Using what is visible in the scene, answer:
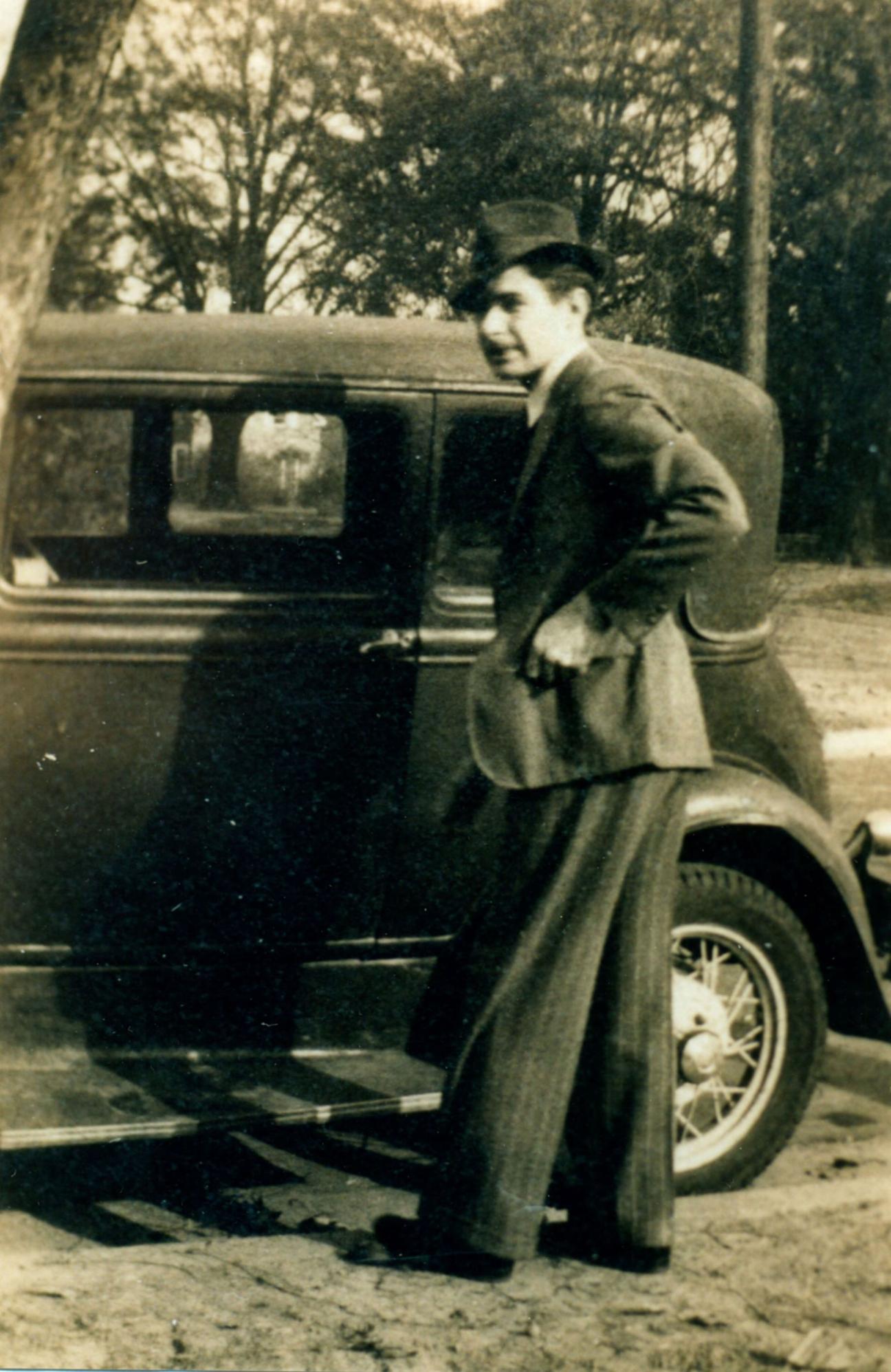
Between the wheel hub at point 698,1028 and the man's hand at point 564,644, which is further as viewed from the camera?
the wheel hub at point 698,1028

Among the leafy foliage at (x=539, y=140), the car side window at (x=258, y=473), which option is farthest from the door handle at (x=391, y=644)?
the leafy foliage at (x=539, y=140)

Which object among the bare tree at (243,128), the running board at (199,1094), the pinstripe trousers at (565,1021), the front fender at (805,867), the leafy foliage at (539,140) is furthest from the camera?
the bare tree at (243,128)

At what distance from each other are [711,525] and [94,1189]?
2221mm

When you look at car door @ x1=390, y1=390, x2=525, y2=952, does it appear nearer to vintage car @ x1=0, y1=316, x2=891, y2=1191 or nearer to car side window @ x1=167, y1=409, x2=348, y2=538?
vintage car @ x1=0, y1=316, x2=891, y2=1191

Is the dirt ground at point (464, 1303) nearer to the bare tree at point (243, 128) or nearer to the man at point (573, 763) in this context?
the man at point (573, 763)

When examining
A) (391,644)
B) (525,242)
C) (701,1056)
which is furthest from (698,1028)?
(525,242)

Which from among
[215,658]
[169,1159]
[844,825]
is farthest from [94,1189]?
[844,825]

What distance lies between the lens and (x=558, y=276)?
2631mm

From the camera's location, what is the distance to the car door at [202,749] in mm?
3217

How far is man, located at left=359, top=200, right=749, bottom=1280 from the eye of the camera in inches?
98.9

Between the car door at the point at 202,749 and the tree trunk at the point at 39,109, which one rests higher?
the tree trunk at the point at 39,109

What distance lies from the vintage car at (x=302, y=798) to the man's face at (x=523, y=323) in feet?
2.23

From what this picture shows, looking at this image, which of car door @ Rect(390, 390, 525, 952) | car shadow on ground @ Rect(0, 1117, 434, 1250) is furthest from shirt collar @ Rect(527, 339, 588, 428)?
car shadow on ground @ Rect(0, 1117, 434, 1250)

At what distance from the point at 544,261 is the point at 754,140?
3957 millimetres
